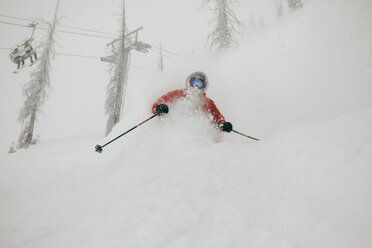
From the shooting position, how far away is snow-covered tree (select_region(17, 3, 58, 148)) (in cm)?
1459

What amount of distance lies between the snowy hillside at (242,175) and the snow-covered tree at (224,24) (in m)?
7.75

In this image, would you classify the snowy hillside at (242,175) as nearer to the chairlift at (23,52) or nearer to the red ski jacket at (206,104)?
the red ski jacket at (206,104)

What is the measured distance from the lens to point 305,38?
23.1 ft

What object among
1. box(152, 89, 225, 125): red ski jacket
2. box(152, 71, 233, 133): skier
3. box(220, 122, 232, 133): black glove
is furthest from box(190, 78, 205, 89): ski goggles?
box(220, 122, 232, 133): black glove

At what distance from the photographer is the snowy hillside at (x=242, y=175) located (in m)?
2.19

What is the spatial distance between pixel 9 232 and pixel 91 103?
12743cm

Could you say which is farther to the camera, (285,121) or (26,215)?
(285,121)

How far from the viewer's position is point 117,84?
48.7 ft

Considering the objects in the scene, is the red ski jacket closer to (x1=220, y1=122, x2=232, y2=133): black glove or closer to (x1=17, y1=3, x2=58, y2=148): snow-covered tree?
(x1=220, y1=122, x2=232, y2=133): black glove

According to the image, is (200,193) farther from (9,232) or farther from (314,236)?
(9,232)

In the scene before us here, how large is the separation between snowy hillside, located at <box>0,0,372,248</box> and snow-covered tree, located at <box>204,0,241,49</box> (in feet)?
25.4

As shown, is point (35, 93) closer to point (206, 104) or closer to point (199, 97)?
point (199, 97)

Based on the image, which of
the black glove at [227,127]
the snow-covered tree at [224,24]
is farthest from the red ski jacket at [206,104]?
the snow-covered tree at [224,24]

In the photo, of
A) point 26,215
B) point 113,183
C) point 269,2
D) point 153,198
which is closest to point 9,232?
point 26,215
